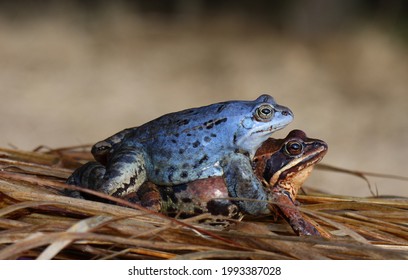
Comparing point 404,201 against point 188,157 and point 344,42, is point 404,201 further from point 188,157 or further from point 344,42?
point 344,42

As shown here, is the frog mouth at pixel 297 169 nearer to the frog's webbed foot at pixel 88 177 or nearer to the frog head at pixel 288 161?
the frog head at pixel 288 161

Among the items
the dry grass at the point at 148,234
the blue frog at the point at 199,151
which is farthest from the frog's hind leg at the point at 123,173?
the dry grass at the point at 148,234

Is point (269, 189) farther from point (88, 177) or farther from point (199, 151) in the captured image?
point (88, 177)

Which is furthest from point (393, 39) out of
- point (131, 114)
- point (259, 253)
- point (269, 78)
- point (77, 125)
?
point (259, 253)

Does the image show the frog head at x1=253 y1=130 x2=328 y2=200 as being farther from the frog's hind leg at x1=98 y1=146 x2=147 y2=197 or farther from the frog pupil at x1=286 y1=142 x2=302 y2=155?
the frog's hind leg at x1=98 y1=146 x2=147 y2=197

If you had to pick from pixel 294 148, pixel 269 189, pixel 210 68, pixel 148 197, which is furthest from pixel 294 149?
pixel 210 68

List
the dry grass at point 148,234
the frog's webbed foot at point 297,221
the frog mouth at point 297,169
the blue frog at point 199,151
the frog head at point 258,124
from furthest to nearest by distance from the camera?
the frog mouth at point 297,169 < the frog head at point 258,124 < the blue frog at point 199,151 < the frog's webbed foot at point 297,221 < the dry grass at point 148,234
